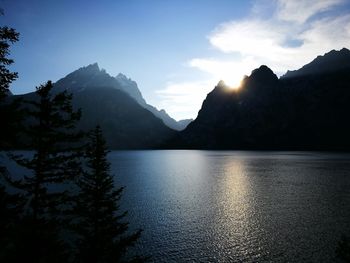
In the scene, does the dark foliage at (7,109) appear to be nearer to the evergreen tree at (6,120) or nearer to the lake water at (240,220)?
the evergreen tree at (6,120)

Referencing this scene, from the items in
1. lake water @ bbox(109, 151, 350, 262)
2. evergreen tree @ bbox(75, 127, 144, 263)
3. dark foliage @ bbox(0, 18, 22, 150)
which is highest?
dark foliage @ bbox(0, 18, 22, 150)

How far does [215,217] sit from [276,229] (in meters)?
14.0

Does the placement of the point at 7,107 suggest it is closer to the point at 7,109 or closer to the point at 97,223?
the point at 7,109

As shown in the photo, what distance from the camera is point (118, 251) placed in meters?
22.6

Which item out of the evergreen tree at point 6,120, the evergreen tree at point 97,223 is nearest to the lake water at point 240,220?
the evergreen tree at point 97,223

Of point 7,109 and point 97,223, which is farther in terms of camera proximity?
point 97,223

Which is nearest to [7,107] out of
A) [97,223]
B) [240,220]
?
[97,223]

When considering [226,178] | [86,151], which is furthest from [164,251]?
[226,178]

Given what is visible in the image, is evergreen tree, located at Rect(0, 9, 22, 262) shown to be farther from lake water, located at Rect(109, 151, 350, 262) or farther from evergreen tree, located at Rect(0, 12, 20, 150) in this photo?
lake water, located at Rect(109, 151, 350, 262)

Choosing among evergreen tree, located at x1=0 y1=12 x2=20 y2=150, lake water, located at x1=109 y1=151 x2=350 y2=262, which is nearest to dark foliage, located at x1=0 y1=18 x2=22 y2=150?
Answer: evergreen tree, located at x1=0 y1=12 x2=20 y2=150

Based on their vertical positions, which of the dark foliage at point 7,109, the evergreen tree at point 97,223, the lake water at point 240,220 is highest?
the dark foliage at point 7,109

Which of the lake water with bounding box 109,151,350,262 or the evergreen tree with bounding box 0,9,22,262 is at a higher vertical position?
the evergreen tree with bounding box 0,9,22,262

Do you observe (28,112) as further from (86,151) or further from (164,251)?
(164,251)

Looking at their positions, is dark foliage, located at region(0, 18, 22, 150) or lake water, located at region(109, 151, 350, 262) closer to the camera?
dark foliage, located at region(0, 18, 22, 150)
